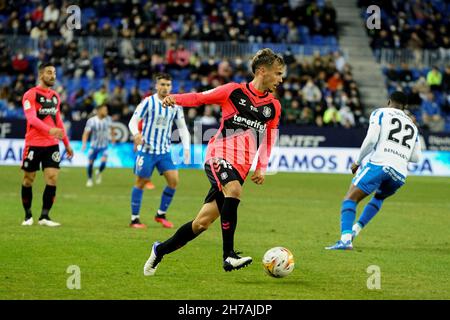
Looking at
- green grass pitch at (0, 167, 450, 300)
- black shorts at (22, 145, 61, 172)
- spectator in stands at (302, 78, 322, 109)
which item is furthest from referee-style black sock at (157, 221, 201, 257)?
spectator in stands at (302, 78, 322, 109)

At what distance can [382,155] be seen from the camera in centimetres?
1192

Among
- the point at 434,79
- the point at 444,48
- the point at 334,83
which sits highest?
the point at 444,48

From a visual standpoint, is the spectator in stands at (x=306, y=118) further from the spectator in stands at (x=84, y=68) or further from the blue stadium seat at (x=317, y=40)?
the spectator in stands at (x=84, y=68)

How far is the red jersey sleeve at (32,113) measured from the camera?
43.8ft

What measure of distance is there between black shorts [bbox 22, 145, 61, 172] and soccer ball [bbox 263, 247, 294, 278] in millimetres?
5659

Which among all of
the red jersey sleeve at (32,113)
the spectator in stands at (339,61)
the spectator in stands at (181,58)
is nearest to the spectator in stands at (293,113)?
the spectator in stands at (339,61)

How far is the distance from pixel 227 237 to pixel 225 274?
18.7 inches

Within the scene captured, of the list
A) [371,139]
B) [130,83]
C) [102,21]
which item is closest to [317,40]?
[130,83]

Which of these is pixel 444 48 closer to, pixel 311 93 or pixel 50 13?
pixel 311 93

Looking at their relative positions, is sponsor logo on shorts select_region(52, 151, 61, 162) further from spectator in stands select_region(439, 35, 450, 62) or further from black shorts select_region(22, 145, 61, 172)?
spectator in stands select_region(439, 35, 450, 62)

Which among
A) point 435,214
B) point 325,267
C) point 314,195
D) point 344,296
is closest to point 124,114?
point 314,195

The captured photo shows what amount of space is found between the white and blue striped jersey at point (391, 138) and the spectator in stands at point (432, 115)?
20.6 meters

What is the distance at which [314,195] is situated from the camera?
69.6 ft

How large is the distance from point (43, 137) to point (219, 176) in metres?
5.45
